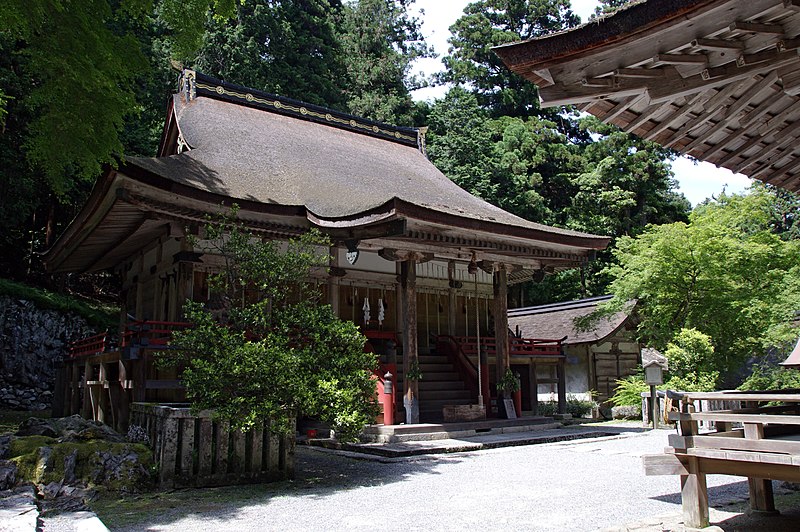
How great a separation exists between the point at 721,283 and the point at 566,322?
6.46 meters

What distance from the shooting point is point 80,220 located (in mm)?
12125

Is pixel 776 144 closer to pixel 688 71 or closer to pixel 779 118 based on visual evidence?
pixel 779 118

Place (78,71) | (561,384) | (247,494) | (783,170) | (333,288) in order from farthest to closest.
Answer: (561,384)
(333,288)
(78,71)
(247,494)
(783,170)

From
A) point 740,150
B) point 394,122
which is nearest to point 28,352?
point 740,150

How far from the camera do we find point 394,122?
121 feet

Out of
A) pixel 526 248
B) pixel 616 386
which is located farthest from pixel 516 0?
pixel 526 248

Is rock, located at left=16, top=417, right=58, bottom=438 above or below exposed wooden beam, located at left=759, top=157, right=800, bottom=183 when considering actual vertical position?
below

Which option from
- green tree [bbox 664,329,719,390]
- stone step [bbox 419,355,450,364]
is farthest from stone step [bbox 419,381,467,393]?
green tree [bbox 664,329,719,390]

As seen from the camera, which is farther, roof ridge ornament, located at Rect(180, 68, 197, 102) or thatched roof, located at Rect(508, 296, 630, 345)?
thatched roof, located at Rect(508, 296, 630, 345)

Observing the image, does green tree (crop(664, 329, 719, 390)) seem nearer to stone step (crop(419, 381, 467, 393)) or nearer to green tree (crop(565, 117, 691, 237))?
stone step (crop(419, 381, 467, 393))

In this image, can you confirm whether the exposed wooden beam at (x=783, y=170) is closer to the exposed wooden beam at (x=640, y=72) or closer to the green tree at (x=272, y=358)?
the exposed wooden beam at (x=640, y=72)

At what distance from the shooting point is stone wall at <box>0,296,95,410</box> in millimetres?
18938

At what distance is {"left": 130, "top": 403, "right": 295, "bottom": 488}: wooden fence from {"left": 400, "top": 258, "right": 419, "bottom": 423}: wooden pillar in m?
4.43

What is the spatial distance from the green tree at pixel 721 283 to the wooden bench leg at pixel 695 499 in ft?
40.5
